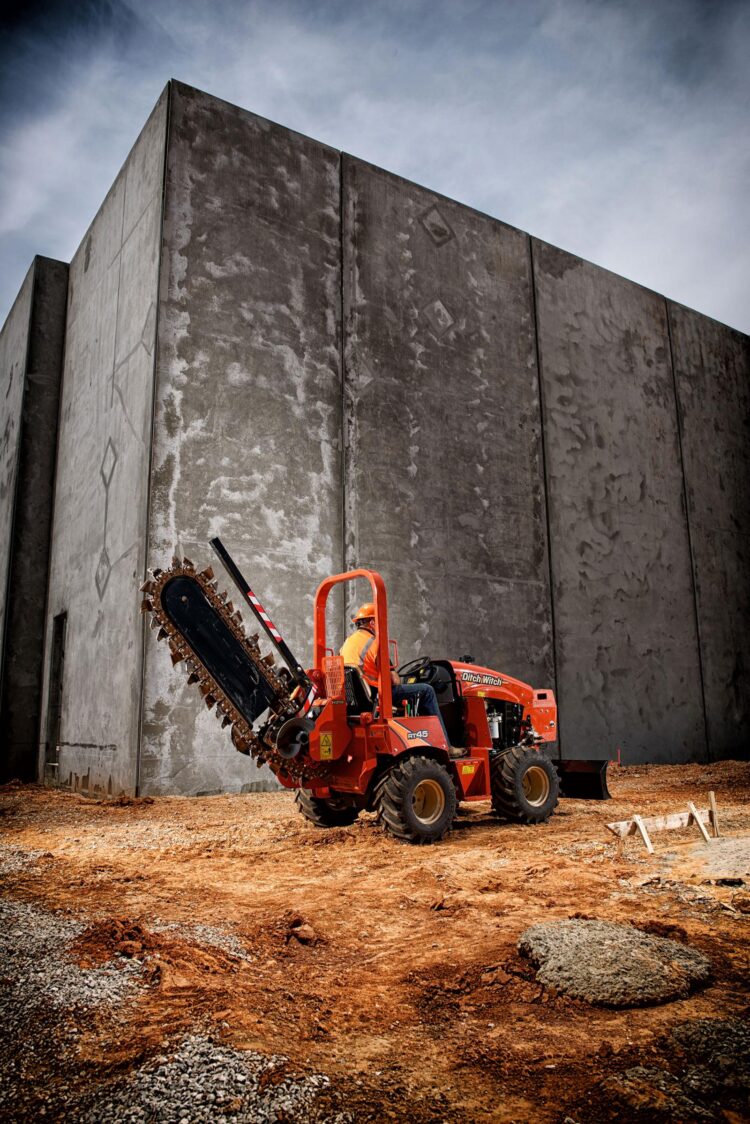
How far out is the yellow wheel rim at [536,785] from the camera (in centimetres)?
719

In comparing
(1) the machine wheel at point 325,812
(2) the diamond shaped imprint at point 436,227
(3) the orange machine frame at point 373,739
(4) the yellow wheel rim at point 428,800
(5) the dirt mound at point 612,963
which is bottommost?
(5) the dirt mound at point 612,963

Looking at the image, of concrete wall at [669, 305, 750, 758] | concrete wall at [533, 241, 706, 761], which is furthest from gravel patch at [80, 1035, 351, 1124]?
concrete wall at [669, 305, 750, 758]

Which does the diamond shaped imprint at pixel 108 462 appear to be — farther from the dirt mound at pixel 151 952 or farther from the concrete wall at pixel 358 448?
the dirt mound at pixel 151 952

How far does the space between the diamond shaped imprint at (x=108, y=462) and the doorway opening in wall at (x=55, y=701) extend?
2.70m

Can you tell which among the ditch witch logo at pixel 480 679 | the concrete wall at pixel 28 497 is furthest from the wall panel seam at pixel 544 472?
the concrete wall at pixel 28 497

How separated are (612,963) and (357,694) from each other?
380 cm

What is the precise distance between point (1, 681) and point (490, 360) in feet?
34.0

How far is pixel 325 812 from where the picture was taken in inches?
268

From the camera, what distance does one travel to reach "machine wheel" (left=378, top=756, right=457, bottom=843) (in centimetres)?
587

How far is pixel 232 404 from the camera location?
1080 cm

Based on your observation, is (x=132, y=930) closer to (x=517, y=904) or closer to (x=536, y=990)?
(x=536, y=990)

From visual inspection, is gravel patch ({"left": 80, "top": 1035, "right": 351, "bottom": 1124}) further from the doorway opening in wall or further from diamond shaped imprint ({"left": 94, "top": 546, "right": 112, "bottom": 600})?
the doorway opening in wall

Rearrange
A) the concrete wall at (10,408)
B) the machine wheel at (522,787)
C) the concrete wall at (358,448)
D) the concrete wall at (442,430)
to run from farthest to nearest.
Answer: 1. the concrete wall at (10,408)
2. the concrete wall at (442,430)
3. the concrete wall at (358,448)
4. the machine wheel at (522,787)

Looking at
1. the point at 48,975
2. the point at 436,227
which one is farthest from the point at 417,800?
the point at 436,227
